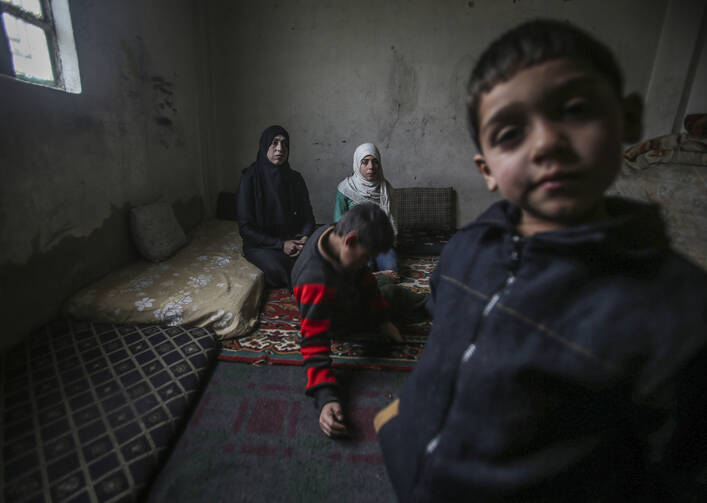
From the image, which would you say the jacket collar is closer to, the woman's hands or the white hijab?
the woman's hands

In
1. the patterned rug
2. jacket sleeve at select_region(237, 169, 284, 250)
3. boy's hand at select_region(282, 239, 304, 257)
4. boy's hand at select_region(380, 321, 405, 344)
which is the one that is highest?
jacket sleeve at select_region(237, 169, 284, 250)

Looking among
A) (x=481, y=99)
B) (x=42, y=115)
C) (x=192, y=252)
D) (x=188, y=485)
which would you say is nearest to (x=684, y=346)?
(x=481, y=99)

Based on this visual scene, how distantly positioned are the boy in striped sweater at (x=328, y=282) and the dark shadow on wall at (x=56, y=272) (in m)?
1.32

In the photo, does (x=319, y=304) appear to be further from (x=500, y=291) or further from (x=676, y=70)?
(x=676, y=70)

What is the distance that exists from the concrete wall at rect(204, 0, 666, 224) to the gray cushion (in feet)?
0.77

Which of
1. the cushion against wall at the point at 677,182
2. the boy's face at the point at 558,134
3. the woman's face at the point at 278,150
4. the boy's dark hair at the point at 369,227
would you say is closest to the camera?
the boy's face at the point at 558,134

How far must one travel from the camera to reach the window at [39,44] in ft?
5.31

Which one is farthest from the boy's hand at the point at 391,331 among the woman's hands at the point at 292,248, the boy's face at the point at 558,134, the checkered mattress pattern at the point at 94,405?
the boy's face at the point at 558,134

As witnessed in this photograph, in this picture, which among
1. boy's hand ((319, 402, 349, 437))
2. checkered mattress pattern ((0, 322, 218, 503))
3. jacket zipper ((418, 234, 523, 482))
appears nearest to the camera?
jacket zipper ((418, 234, 523, 482))

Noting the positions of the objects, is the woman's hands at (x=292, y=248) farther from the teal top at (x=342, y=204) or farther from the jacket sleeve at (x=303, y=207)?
the teal top at (x=342, y=204)

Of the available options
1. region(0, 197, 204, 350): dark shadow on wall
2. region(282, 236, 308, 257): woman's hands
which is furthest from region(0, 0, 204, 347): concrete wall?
region(282, 236, 308, 257): woman's hands

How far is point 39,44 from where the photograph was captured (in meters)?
1.81

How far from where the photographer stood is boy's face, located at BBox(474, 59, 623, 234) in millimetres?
458

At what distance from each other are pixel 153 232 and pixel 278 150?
1095mm
